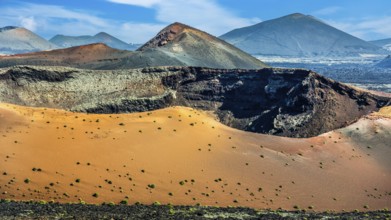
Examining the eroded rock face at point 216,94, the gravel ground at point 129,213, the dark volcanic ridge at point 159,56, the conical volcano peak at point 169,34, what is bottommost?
the gravel ground at point 129,213

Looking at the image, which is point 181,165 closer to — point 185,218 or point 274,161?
point 274,161

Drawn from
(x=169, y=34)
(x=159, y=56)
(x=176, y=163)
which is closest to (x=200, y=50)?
(x=159, y=56)

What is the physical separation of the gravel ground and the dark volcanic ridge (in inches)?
3070

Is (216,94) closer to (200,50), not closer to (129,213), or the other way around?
(200,50)

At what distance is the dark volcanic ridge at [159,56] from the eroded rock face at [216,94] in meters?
23.5

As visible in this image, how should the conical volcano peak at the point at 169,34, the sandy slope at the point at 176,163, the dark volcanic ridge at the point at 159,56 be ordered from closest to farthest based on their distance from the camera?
the sandy slope at the point at 176,163, the dark volcanic ridge at the point at 159,56, the conical volcano peak at the point at 169,34

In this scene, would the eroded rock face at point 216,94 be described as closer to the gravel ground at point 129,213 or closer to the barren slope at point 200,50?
the barren slope at point 200,50

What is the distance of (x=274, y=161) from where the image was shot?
50.3 m

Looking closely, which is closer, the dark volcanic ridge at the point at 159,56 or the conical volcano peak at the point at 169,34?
the dark volcanic ridge at the point at 159,56

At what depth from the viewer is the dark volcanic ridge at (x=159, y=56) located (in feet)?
375

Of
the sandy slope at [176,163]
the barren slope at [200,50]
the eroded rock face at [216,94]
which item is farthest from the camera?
the barren slope at [200,50]

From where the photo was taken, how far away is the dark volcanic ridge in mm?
114375

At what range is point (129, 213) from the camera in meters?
29.6

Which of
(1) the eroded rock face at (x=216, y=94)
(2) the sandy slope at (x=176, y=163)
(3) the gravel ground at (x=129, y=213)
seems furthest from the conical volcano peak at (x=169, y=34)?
(3) the gravel ground at (x=129, y=213)
